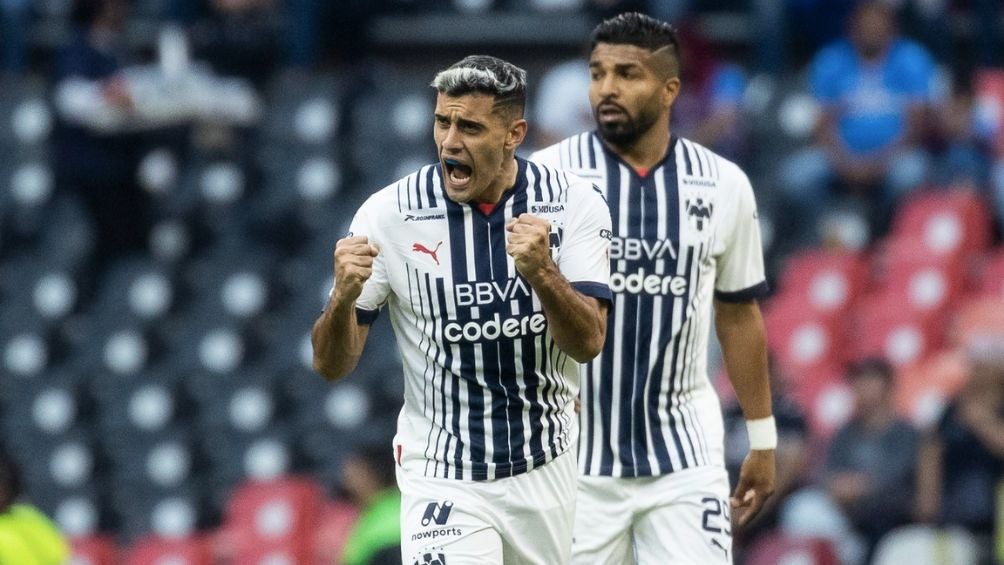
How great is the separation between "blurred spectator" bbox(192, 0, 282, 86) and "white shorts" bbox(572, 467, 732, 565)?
24.7ft

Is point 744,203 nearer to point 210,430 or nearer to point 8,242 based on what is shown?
point 210,430

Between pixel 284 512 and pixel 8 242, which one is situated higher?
pixel 8 242

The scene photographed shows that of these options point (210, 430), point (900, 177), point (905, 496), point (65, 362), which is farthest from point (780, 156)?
point (65, 362)

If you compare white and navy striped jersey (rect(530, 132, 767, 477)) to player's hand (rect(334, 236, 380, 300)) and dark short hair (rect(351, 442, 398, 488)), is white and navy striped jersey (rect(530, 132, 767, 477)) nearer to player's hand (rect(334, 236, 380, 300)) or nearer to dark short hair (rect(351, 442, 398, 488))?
player's hand (rect(334, 236, 380, 300))

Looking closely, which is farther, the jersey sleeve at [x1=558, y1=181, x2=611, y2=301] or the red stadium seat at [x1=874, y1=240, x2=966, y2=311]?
the red stadium seat at [x1=874, y1=240, x2=966, y2=311]

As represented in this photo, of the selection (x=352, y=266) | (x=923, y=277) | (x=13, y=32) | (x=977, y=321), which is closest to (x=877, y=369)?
(x=977, y=321)

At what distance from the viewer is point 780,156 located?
473 inches

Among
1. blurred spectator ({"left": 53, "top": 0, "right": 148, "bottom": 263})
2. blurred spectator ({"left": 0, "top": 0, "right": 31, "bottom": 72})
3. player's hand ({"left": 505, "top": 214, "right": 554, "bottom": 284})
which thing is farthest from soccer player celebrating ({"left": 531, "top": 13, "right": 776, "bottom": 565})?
blurred spectator ({"left": 0, "top": 0, "right": 31, "bottom": 72})

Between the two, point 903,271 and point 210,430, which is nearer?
point 903,271

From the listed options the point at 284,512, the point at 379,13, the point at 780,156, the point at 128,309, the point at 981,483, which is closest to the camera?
the point at 981,483

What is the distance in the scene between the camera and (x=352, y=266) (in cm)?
530

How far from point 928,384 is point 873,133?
5.64 ft

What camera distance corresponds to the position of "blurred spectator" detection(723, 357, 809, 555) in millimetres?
9680

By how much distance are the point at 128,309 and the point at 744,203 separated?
A: 287 inches
